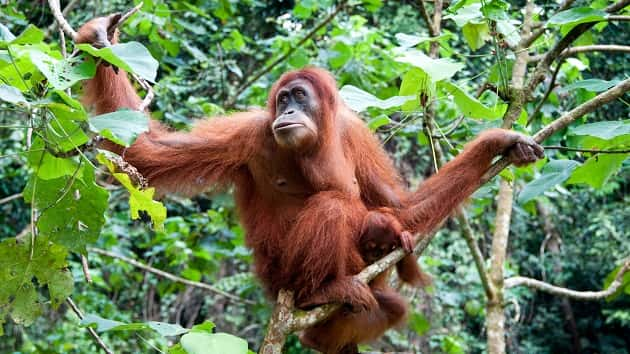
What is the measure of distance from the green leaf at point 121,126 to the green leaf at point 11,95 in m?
0.19

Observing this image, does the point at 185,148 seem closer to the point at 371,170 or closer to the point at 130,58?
the point at 371,170

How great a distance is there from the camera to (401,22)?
396 inches

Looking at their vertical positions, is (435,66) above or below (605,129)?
above

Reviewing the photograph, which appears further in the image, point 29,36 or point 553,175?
point 553,175

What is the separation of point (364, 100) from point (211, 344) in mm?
1684

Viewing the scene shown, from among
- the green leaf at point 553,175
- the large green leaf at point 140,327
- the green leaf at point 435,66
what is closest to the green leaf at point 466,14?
the green leaf at point 435,66

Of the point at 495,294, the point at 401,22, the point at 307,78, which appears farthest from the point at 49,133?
the point at 401,22

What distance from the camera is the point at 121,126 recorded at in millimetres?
2062

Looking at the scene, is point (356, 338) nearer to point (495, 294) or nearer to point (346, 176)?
point (346, 176)

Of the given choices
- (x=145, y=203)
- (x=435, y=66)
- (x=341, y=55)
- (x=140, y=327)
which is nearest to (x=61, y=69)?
(x=145, y=203)

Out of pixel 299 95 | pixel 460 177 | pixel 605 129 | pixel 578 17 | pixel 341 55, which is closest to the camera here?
pixel 605 129

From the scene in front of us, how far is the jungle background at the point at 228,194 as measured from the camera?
2.59 meters

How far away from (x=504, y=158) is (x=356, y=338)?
4.02 feet

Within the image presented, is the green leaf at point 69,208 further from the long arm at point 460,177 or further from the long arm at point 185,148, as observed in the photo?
the long arm at point 460,177
